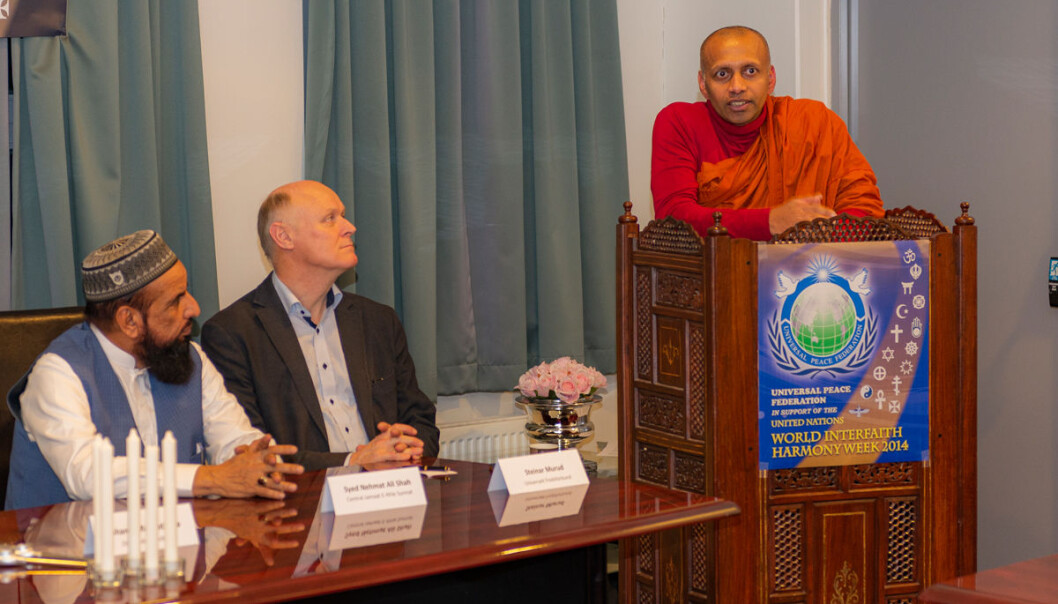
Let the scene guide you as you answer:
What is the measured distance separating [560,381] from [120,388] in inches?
62.2

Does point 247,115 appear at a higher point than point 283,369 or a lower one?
higher

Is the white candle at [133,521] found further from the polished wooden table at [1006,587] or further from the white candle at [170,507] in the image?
the polished wooden table at [1006,587]

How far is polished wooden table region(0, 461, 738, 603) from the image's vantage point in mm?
1651

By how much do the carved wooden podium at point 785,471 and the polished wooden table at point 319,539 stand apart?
0.67m

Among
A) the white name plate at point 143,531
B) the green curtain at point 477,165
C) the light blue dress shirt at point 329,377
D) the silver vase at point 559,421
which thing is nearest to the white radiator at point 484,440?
the green curtain at point 477,165

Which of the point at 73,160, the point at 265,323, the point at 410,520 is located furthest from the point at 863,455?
the point at 73,160

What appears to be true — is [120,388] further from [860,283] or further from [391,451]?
[860,283]

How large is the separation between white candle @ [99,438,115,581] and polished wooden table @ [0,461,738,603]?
4cm

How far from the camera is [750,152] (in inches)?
127

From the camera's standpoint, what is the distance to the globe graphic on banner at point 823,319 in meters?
2.84

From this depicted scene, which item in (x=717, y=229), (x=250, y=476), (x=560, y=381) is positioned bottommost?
(x=560, y=381)

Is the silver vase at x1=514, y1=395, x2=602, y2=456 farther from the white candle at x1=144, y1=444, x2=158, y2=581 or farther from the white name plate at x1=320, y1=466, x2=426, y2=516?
the white candle at x1=144, y1=444, x2=158, y2=581

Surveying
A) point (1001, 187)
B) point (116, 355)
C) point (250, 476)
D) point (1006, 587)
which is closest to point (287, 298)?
point (116, 355)

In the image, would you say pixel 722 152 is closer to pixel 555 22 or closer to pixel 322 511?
pixel 555 22
